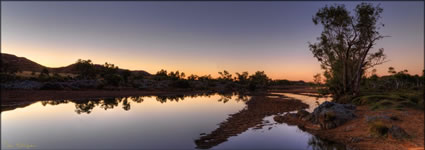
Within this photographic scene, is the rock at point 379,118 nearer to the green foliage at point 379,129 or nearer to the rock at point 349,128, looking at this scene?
the green foliage at point 379,129

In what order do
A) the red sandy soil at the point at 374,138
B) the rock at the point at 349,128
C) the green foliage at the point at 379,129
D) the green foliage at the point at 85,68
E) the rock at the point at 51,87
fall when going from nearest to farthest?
the red sandy soil at the point at 374,138 → the green foliage at the point at 379,129 → the rock at the point at 349,128 → the rock at the point at 51,87 → the green foliage at the point at 85,68

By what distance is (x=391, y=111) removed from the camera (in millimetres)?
13844

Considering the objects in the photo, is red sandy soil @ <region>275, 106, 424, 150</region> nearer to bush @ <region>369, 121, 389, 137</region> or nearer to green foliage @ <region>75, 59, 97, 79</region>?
bush @ <region>369, 121, 389, 137</region>

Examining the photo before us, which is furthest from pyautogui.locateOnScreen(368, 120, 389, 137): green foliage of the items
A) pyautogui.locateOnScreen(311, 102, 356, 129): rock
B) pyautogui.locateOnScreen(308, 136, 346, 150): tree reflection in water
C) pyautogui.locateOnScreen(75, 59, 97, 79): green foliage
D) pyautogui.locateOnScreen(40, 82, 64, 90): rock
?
pyautogui.locateOnScreen(75, 59, 97, 79): green foliage

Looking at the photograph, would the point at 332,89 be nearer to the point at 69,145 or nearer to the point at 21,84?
the point at 69,145

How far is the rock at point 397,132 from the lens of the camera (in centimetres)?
1097

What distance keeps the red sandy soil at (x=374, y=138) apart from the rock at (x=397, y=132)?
0.19m

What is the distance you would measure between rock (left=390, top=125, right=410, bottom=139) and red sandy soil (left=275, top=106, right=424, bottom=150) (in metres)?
0.19

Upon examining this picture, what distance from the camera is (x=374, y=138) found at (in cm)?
1207

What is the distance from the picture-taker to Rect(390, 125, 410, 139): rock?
10969 millimetres

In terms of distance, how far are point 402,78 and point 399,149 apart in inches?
4605

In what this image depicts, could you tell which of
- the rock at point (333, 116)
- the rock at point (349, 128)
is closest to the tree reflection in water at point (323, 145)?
the rock at point (349, 128)

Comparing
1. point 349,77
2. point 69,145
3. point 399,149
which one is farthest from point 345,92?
point 69,145

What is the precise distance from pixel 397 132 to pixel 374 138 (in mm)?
1202
